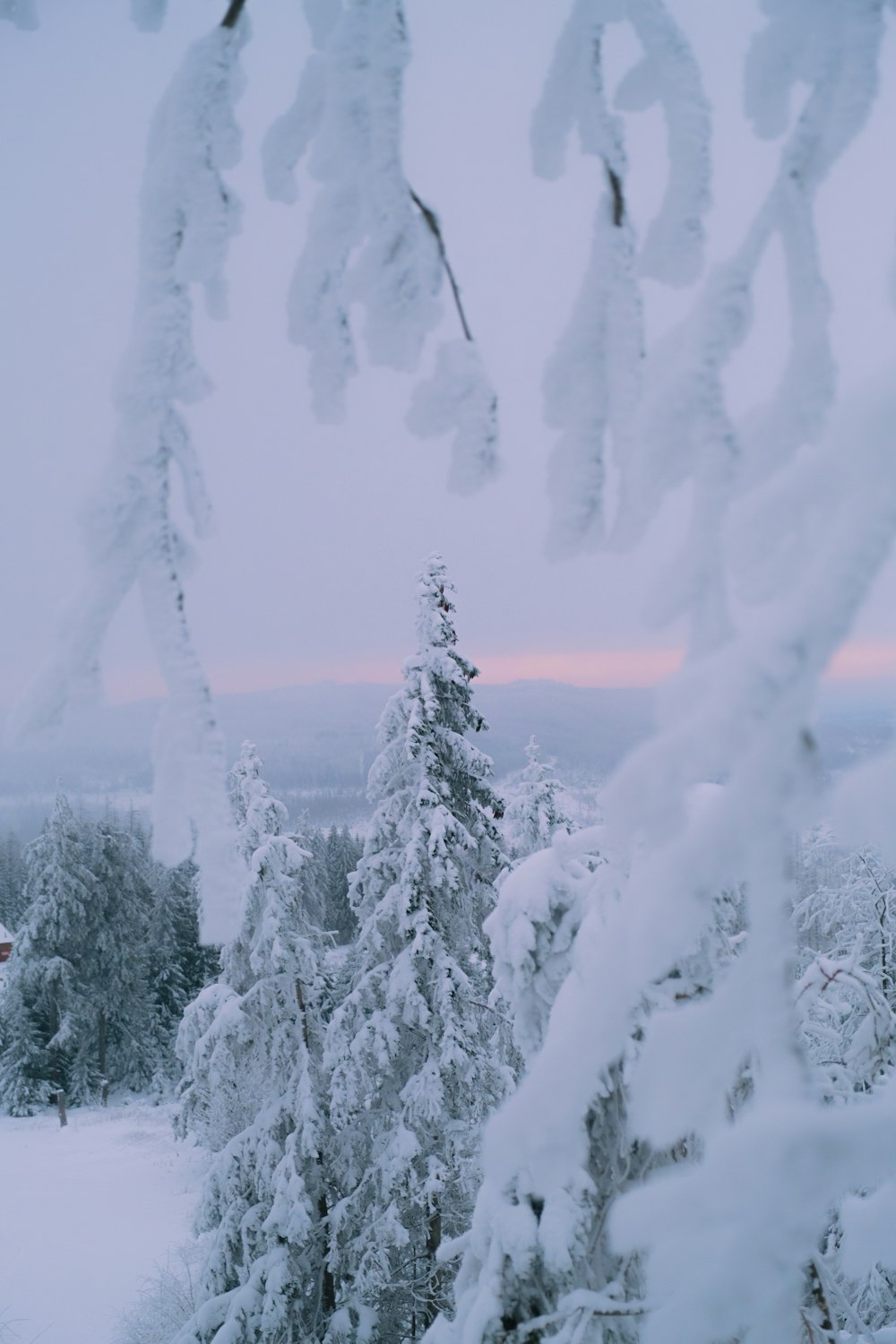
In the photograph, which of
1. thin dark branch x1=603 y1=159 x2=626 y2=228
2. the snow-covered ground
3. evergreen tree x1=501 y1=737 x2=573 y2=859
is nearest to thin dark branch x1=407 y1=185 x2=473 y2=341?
thin dark branch x1=603 y1=159 x2=626 y2=228

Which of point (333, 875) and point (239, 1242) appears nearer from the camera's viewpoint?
point (239, 1242)

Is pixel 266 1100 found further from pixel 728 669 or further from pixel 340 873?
pixel 340 873

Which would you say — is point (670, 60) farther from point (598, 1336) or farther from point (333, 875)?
point (333, 875)

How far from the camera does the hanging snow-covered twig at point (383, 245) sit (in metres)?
1.41

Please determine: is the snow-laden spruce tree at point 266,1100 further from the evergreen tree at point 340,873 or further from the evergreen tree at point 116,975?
the evergreen tree at point 340,873

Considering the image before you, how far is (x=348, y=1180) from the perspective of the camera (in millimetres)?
8984

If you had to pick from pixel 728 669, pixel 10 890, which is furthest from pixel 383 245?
pixel 10 890

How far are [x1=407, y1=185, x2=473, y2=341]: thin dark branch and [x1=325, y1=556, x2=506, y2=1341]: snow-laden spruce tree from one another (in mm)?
7723

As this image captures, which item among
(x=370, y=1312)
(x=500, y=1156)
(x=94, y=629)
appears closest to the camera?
(x=500, y=1156)

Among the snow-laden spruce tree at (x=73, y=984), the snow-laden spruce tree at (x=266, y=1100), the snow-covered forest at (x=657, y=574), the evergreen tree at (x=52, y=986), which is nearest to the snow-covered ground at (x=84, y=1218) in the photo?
the evergreen tree at (x=52, y=986)

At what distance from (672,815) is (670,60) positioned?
4.92 ft

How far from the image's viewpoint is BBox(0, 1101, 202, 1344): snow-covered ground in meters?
12.1

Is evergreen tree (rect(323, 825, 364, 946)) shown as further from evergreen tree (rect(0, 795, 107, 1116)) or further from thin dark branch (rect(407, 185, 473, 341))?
thin dark branch (rect(407, 185, 473, 341))

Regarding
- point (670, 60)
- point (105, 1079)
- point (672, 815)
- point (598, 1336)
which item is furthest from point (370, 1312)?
point (105, 1079)
